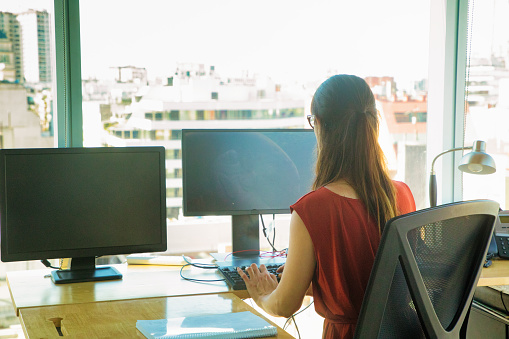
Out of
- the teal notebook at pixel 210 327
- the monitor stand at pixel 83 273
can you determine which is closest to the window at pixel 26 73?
the monitor stand at pixel 83 273

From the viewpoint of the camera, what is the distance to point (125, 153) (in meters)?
2.08

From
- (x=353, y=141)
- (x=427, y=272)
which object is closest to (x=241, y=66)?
(x=353, y=141)

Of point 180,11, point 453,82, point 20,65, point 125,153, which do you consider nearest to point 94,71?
point 20,65

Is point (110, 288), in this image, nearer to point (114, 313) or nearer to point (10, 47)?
point (114, 313)

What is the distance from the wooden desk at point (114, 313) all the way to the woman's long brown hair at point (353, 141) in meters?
0.44

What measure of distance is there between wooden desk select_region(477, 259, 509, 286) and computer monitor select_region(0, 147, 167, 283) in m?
1.17

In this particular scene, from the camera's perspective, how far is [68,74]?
2494mm

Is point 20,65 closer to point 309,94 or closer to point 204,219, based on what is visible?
point 204,219

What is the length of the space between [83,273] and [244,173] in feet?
2.39

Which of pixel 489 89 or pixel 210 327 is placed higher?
pixel 489 89

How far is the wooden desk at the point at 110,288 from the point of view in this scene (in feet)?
5.87

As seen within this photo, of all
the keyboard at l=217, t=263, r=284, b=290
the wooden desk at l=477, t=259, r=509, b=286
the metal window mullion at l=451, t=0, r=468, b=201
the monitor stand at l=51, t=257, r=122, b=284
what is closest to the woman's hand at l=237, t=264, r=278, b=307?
the keyboard at l=217, t=263, r=284, b=290

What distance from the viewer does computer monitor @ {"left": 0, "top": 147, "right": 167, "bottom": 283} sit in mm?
1957

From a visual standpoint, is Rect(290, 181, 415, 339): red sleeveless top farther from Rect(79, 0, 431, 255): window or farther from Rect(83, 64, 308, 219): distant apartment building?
Rect(83, 64, 308, 219): distant apartment building
